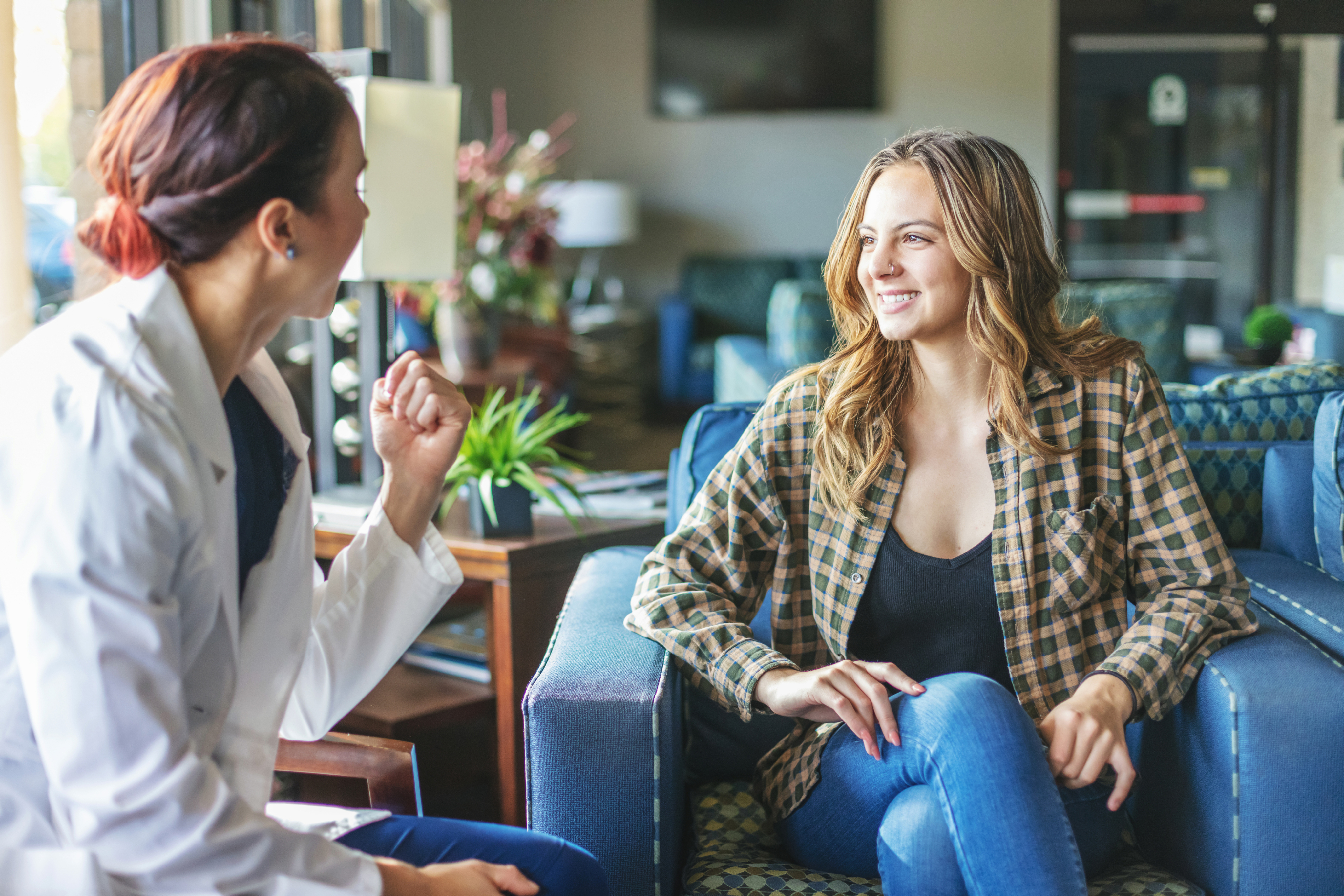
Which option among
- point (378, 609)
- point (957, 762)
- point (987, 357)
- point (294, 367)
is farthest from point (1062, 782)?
point (294, 367)

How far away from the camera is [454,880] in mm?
965

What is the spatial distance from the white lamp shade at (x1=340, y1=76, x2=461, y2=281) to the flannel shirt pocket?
1.25 m

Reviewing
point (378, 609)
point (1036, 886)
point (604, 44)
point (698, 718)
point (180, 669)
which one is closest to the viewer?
point (180, 669)

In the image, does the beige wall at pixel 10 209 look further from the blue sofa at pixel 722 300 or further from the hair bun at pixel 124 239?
the blue sofa at pixel 722 300

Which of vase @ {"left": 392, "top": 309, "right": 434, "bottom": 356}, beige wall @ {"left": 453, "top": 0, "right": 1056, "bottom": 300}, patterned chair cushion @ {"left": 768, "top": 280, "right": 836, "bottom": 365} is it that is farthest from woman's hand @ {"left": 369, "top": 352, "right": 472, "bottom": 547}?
beige wall @ {"left": 453, "top": 0, "right": 1056, "bottom": 300}

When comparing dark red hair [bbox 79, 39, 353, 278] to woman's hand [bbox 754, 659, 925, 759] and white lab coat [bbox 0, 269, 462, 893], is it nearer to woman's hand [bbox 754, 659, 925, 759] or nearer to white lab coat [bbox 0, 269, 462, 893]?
white lab coat [bbox 0, 269, 462, 893]

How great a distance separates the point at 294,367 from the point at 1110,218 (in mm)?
5142

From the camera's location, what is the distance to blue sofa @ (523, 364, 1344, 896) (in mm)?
1183

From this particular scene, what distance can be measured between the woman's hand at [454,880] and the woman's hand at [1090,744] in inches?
21.9

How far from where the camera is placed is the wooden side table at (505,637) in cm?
189

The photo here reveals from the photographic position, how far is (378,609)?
3.83 ft

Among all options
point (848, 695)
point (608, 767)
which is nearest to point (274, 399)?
point (608, 767)

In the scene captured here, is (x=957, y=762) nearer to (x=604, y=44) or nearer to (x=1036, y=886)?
(x=1036, y=886)

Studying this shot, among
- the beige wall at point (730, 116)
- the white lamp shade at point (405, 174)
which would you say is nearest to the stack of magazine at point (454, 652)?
the white lamp shade at point (405, 174)
